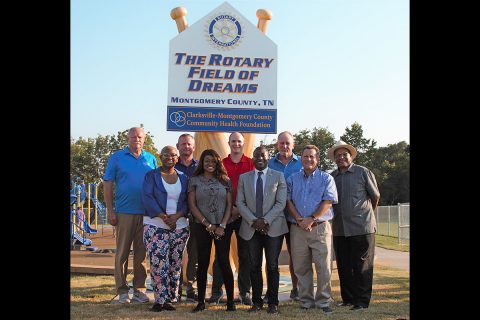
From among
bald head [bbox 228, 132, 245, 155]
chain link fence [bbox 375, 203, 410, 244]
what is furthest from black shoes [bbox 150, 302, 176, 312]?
chain link fence [bbox 375, 203, 410, 244]

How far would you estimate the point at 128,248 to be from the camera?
22.0 feet

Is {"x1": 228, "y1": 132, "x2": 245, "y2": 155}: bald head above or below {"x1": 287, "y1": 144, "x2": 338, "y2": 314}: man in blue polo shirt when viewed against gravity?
above

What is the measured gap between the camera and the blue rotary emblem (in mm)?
7930

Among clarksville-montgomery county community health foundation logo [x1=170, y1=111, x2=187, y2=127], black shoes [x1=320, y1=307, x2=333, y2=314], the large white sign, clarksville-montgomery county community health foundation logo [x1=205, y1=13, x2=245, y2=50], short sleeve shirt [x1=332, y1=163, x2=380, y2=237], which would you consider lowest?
black shoes [x1=320, y1=307, x2=333, y2=314]

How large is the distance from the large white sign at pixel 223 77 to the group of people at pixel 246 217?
132cm

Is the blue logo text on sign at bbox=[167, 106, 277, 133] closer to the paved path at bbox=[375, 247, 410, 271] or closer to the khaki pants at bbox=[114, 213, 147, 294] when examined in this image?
the khaki pants at bbox=[114, 213, 147, 294]

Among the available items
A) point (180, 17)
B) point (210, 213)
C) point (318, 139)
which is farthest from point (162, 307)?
point (318, 139)

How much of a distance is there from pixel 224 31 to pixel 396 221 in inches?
649

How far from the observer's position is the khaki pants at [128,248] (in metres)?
6.66

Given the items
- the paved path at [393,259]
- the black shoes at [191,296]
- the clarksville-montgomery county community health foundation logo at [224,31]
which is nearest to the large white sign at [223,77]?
the clarksville-montgomery county community health foundation logo at [224,31]

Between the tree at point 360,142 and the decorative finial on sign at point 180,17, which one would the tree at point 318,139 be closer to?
the tree at point 360,142
